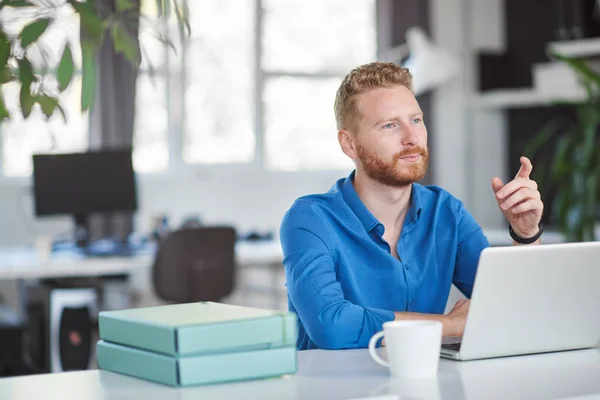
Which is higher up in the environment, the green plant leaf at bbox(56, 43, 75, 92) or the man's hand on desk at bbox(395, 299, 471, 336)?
the green plant leaf at bbox(56, 43, 75, 92)

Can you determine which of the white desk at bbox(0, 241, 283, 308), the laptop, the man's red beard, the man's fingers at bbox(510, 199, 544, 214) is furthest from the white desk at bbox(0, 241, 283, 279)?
the laptop

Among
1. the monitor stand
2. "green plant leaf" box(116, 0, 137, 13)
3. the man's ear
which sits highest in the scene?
"green plant leaf" box(116, 0, 137, 13)

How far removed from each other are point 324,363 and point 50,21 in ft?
2.18

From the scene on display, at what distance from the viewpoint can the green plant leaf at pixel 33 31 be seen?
3.98 ft

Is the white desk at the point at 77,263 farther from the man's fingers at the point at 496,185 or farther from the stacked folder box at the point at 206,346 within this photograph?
the stacked folder box at the point at 206,346

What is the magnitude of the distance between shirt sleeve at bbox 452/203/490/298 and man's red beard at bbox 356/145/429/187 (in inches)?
8.4

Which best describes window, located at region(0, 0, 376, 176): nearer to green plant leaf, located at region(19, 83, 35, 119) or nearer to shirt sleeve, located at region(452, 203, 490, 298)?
shirt sleeve, located at region(452, 203, 490, 298)

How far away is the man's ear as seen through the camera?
2121mm

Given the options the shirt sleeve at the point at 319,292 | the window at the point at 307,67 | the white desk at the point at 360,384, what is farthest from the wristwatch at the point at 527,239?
the window at the point at 307,67

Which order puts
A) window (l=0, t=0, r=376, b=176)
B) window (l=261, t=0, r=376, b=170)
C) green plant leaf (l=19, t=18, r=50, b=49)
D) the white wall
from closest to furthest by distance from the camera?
green plant leaf (l=19, t=18, r=50, b=49), window (l=0, t=0, r=376, b=176), window (l=261, t=0, r=376, b=170), the white wall

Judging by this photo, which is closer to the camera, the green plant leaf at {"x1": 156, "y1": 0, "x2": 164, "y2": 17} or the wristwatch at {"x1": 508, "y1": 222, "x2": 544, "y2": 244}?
the green plant leaf at {"x1": 156, "y1": 0, "x2": 164, "y2": 17}

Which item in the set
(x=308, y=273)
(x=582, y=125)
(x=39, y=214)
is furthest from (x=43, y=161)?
(x=308, y=273)

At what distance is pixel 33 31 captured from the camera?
121cm

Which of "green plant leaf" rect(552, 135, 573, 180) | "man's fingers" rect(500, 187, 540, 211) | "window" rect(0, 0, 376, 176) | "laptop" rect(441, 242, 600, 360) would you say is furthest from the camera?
"window" rect(0, 0, 376, 176)
